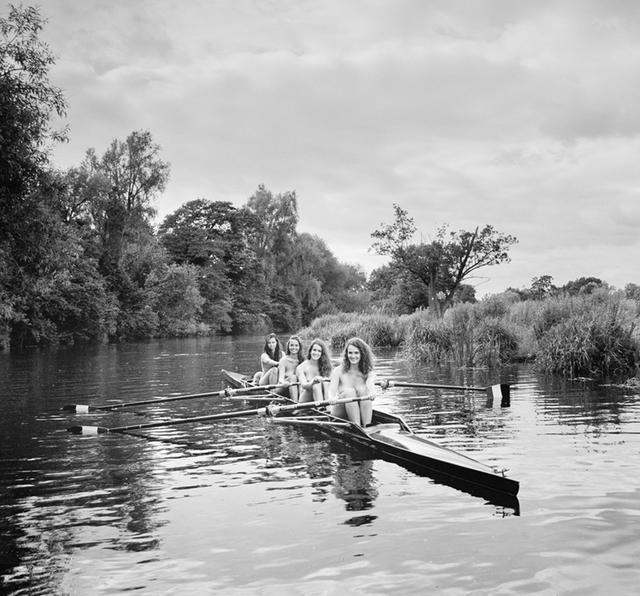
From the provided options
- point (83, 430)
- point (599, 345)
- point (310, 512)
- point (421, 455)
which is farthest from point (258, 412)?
point (599, 345)

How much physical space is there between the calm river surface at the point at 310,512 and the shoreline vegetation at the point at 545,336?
4.58 meters

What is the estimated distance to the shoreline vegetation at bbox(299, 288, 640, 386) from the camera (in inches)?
636

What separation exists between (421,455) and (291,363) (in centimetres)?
640

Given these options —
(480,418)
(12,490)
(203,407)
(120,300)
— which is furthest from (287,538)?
(120,300)

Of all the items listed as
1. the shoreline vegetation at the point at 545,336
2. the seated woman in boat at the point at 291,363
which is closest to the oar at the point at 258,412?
the seated woman in boat at the point at 291,363

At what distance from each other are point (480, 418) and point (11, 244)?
51.4 ft

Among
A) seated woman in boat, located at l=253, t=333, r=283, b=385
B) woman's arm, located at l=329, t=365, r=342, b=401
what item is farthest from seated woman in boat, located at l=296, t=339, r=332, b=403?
seated woman in boat, located at l=253, t=333, r=283, b=385

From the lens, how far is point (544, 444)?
29.0ft

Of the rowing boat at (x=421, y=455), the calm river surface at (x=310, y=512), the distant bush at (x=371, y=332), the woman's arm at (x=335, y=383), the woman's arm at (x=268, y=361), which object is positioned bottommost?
the calm river surface at (x=310, y=512)

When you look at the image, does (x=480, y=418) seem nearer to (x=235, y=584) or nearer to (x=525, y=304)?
(x=235, y=584)

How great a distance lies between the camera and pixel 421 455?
24.5 feet

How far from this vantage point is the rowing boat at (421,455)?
640cm

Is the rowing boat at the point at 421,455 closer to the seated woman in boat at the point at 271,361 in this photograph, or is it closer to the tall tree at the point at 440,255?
the seated woman in boat at the point at 271,361

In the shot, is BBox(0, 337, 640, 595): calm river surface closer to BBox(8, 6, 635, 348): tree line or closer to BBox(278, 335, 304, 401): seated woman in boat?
BBox(278, 335, 304, 401): seated woman in boat
